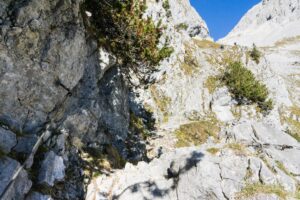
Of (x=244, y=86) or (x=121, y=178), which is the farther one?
(x=244, y=86)

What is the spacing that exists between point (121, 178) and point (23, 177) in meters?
5.30

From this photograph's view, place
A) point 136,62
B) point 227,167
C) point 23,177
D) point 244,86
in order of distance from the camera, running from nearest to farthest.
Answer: point 23,177
point 227,167
point 136,62
point 244,86

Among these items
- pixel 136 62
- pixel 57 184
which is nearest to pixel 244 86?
pixel 136 62

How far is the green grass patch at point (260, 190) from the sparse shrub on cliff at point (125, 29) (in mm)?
9212

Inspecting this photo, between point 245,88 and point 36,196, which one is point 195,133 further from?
point 36,196

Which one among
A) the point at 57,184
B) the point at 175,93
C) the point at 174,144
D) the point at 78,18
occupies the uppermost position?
the point at 175,93

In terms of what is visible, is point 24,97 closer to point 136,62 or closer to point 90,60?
point 90,60

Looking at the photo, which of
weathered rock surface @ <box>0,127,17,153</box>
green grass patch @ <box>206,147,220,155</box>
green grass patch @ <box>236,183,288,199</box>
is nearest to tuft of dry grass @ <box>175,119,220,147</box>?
green grass patch @ <box>206,147,220,155</box>

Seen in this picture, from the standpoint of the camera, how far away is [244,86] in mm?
41188

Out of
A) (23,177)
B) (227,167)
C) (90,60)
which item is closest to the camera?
(23,177)

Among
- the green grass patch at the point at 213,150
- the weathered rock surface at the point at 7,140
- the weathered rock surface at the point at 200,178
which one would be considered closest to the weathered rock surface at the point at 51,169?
the weathered rock surface at the point at 7,140

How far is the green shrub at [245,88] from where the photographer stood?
135 ft

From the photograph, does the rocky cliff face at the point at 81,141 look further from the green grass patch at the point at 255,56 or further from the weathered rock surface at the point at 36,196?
the green grass patch at the point at 255,56

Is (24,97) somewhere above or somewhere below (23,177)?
above
